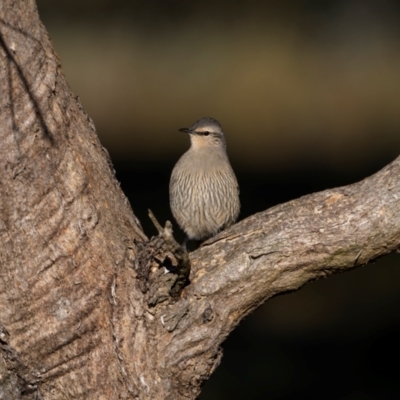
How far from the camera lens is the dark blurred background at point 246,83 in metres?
11.4

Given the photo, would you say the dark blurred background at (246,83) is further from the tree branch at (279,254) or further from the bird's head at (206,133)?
the tree branch at (279,254)

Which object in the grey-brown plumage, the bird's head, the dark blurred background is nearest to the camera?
the grey-brown plumage

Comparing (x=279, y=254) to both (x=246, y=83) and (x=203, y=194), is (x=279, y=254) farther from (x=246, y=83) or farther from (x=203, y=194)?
(x=246, y=83)

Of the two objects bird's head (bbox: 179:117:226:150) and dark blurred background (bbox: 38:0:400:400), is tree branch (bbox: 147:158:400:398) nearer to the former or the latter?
bird's head (bbox: 179:117:226:150)

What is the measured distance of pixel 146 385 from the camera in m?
3.41

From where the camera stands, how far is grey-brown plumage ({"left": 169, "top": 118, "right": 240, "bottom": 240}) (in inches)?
219

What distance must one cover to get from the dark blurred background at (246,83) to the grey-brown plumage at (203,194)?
389 centimetres

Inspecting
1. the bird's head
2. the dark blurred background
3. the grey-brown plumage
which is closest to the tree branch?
the grey-brown plumage

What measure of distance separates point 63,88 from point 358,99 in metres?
10.5

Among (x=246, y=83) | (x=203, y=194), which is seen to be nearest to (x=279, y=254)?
(x=203, y=194)

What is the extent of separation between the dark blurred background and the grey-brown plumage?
12.8 ft

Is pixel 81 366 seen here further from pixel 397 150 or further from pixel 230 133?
pixel 230 133

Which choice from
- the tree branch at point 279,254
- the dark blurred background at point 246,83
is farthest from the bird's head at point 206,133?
the dark blurred background at point 246,83

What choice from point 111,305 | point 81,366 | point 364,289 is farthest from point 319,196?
point 364,289
